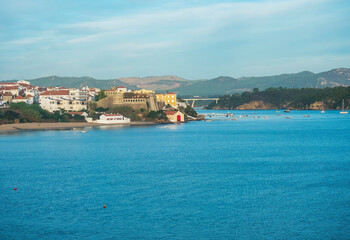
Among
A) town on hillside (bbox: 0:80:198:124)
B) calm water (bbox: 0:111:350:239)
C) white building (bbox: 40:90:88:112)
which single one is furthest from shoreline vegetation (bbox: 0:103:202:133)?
calm water (bbox: 0:111:350:239)

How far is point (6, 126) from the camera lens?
48844mm

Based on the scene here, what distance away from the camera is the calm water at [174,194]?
532 inches

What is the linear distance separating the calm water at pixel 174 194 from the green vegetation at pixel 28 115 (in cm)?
Result: 2199

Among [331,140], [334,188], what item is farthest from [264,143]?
[334,188]

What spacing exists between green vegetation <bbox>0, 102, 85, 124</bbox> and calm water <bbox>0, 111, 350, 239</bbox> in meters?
22.0

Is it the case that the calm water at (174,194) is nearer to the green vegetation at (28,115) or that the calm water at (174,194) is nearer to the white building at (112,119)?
the green vegetation at (28,115)

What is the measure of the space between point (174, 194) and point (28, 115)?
1558 inches

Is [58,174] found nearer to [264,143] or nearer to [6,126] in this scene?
[264,143]

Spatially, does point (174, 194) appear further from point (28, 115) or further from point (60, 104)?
point (60, 104)

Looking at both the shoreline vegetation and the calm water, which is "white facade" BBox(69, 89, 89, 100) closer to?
the shoreline vegetation

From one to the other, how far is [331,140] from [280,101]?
11546cm

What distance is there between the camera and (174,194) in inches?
687

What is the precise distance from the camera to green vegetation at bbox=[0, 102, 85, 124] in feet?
171

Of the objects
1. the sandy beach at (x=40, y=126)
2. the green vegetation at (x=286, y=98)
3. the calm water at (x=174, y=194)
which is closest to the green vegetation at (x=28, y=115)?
the sandy beach at (x=40, y=126)
